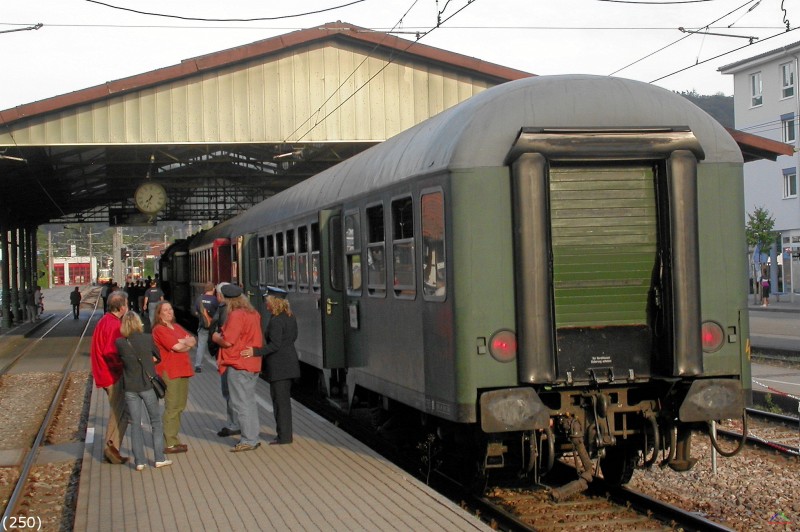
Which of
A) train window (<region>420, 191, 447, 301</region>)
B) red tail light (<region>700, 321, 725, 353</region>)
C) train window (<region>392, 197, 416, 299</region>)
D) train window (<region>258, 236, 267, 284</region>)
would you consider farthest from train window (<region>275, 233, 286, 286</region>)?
red tail light (<region>700, 321, 725, 353</region>)

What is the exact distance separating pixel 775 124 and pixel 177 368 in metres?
44.6

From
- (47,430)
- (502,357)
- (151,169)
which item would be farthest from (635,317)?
(151,169)

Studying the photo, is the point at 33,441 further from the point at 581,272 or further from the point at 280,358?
the point at 581,272

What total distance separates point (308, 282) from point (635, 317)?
5.95 meters

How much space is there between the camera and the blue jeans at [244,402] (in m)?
9.91

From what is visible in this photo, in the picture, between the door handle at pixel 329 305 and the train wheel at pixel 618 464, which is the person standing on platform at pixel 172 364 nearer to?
the door handle at pixel 329 305

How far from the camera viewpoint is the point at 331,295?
1132 cm

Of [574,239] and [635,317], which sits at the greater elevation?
[574,239]

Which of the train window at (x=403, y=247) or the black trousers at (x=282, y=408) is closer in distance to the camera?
the train window at (x=403, y=247)

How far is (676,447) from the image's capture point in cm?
800

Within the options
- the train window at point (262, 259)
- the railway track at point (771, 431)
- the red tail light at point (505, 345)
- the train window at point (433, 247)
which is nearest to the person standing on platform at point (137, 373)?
the train window at point (433, 247)

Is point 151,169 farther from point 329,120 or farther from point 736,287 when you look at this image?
point 736,287

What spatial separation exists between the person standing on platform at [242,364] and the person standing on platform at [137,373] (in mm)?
936

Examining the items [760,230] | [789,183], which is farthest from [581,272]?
[789,183]
